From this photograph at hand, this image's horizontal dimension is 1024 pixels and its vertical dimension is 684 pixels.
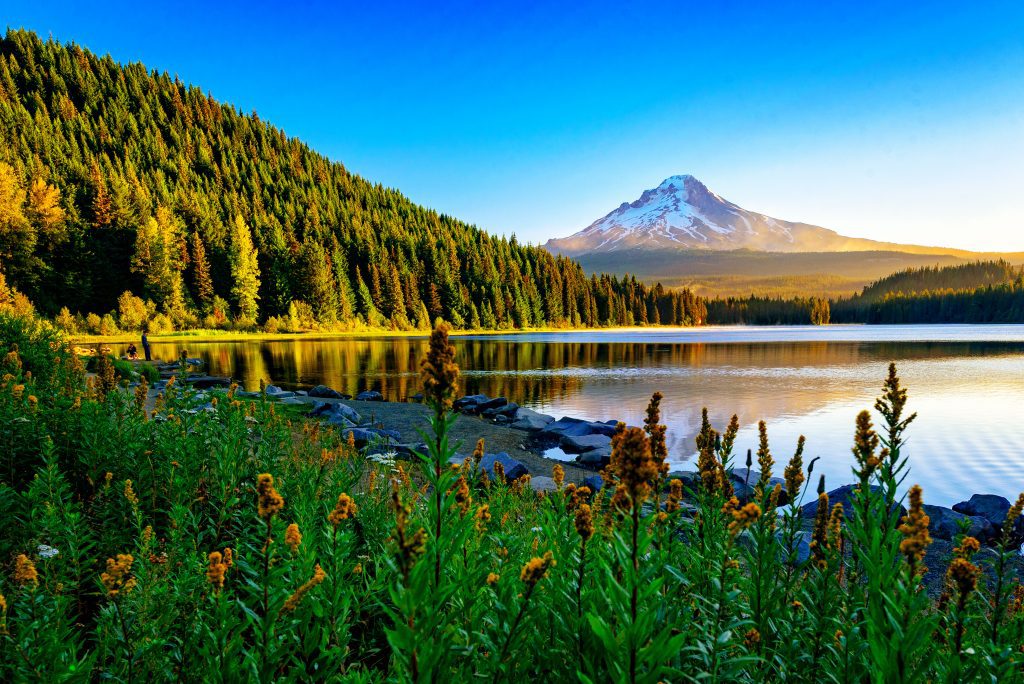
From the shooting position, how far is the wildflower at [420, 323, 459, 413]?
2.14 meters

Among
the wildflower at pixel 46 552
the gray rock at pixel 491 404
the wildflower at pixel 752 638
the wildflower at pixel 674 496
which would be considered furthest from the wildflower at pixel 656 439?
the gray rock at pixel 491 404

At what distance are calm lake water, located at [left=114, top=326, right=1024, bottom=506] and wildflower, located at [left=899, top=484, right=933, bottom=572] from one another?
16.8 m

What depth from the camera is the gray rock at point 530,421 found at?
80.1ft

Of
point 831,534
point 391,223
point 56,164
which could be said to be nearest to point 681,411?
point 831,534

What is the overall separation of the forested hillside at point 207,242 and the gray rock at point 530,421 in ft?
236

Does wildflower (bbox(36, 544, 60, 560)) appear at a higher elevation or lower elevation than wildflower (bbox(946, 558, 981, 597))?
lower

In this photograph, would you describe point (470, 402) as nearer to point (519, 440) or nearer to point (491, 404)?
point (491, 404)

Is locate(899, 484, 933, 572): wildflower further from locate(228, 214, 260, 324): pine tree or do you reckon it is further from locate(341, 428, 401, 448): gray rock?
locate(228, 214, 260, 324): pine tree

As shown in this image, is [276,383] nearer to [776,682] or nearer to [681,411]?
[681,411]

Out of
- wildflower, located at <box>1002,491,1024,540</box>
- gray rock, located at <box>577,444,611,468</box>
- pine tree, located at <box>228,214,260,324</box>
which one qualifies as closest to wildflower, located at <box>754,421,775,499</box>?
wildflower, located at <box>1002,491,1024,540</box>

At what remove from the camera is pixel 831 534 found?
11.3 ft

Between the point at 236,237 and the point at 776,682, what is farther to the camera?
the point at 236,237

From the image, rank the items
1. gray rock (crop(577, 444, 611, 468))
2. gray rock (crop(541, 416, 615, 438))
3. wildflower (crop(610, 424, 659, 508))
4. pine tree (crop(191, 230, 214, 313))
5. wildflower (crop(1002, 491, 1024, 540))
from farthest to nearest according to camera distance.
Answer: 1. pine tree (crop(191, 230, 214, 313))
2. gray rock (crop(541, 416, 615, 438))
3. gray rock (crop(577, 444, 611, 468))
4. wildflower (crop(1002, 491, 1024, 540))
5. wildflower (crop(610, 424, 659, 508))

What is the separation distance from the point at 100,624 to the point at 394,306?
5014 inches
